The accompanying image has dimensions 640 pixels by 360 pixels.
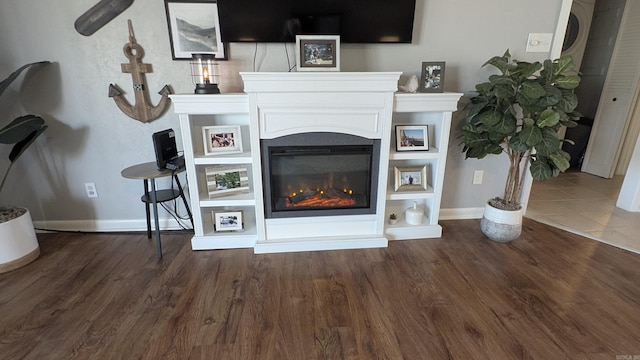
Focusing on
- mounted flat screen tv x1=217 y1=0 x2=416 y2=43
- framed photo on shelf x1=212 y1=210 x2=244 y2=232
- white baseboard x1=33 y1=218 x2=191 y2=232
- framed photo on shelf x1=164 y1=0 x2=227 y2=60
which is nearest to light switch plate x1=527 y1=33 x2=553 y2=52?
mounted flat screen tv x1=217 y1=0 x2=416 y2=43

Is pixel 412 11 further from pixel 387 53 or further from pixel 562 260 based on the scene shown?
pixel 562 260

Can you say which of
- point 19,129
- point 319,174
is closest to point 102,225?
point 19,129

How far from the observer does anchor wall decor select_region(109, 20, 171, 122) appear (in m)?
2.18

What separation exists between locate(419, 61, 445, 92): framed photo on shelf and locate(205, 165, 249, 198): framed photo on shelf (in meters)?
1.42

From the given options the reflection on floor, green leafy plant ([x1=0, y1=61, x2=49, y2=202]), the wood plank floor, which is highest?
green leafy plant ([x1=0, y1=61, x2=49, y2=202])

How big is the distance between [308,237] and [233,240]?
1.78 ft

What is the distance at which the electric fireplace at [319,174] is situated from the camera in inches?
84.6

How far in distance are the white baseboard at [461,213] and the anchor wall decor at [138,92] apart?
94.5 inches

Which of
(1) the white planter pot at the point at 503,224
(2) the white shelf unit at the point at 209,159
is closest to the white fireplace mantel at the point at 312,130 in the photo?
(2) the white shelf unit at the point at 209,159

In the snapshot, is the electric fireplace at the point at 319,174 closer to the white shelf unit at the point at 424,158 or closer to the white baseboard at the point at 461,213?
the white shelf unit at the point at 424,158

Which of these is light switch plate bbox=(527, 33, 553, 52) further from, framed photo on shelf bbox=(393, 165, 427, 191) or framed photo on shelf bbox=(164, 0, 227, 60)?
framed photo on shelf bbox=(164, 0, 227, 60)

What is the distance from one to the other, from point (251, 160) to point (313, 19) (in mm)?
1024

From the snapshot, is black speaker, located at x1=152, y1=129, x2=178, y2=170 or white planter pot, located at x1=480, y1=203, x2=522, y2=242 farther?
white planter pot, located at x1=480, y1=203, x2=522, y2=242

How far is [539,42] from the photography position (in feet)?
7.86
